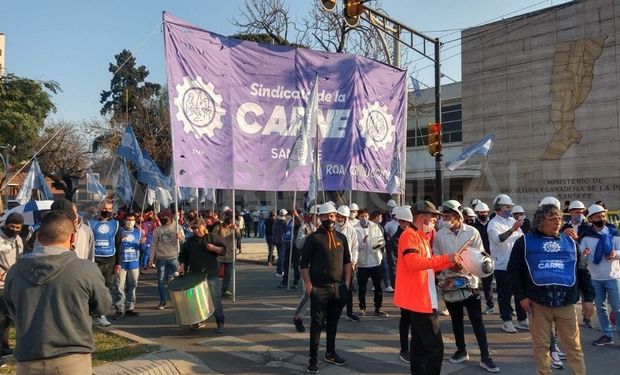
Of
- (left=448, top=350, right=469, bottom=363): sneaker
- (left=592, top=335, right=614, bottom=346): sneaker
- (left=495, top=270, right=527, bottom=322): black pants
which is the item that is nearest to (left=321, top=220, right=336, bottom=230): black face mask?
(left=448, top=350, right=469, bottom=363): sneaker

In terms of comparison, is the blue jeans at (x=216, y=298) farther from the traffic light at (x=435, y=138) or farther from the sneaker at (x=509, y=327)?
the traffic light at (x=435, y=138)

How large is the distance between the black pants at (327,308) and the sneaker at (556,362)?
2535 mm

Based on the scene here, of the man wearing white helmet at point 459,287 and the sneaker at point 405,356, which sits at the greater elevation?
the man wearing white helmet at point 459,287

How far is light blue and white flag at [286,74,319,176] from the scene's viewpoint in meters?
10.1

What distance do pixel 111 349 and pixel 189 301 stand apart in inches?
53.2

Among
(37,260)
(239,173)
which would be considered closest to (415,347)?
(37,260)

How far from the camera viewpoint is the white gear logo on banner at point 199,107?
941 cm

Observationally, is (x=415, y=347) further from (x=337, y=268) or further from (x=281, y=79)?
(x=281, y=79)

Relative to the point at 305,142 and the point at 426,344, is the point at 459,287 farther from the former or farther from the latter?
the point at 305,142

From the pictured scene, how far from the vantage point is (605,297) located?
7.60 m

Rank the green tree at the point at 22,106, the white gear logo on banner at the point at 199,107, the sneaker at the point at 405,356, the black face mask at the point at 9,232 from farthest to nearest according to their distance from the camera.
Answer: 1. the green tree at the point at 22,106
2. the white gear logo on banner at the point at 199,107
3. the black face mask at the point at 9,232
4. the sneaker at the point at 405,356

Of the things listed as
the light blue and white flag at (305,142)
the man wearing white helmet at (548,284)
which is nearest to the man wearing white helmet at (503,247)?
the man wearing white helmet at (548,284)

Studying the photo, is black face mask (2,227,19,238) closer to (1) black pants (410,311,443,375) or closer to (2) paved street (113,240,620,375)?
(2) paved street (113,240,620,375)

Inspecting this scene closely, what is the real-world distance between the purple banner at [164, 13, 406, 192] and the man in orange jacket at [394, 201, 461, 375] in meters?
5.06
